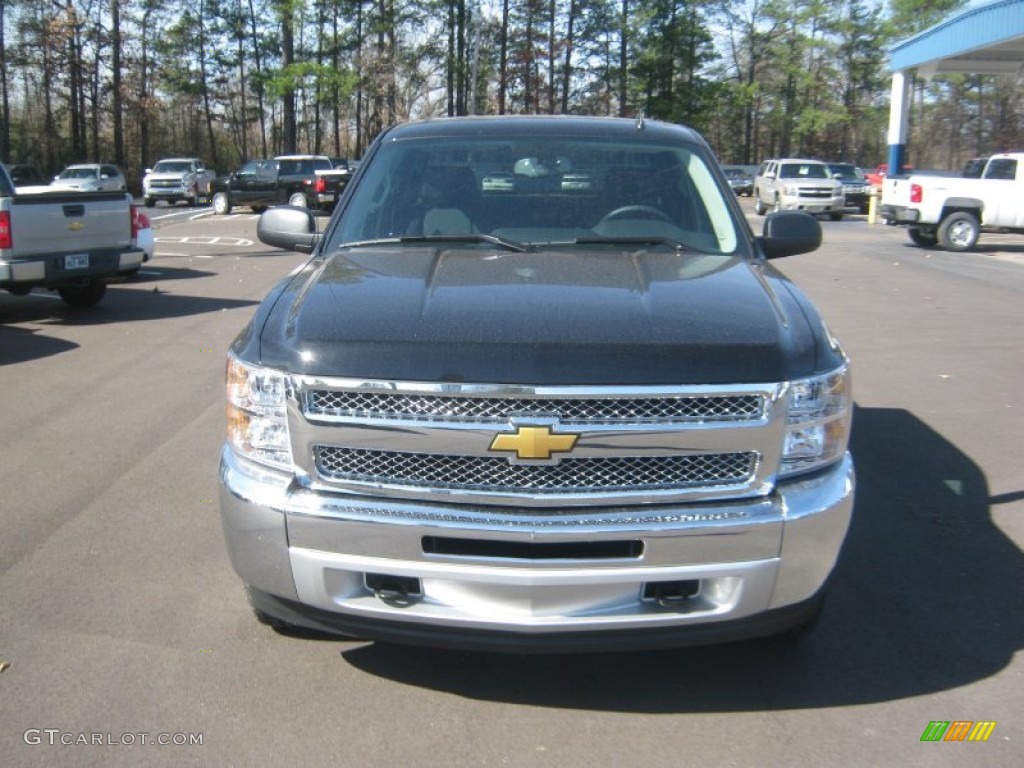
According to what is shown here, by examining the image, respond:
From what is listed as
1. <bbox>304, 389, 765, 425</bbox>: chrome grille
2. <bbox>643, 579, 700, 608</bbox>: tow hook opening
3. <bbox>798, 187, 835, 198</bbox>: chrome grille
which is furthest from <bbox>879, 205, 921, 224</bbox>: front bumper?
<bbox>643, 579, 700, 608</bbox>: tow hook opening

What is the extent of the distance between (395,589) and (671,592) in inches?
33.1

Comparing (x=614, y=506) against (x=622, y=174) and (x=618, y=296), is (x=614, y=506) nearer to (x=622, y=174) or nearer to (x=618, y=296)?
(x=618, y=296)

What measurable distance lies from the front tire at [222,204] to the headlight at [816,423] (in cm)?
3205

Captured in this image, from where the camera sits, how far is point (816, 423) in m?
3.19

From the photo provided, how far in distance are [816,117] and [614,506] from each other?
64.6m

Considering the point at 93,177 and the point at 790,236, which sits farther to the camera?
the point at 93,177

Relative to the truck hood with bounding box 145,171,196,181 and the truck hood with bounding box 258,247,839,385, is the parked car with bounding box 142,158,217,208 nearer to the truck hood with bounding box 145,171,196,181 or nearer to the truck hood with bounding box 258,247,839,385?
the truck hood with bounding box 145,171,196,181

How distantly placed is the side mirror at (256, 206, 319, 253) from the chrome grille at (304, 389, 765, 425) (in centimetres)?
207

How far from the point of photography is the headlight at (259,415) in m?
3.17

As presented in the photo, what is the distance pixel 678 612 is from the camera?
3.08 meters

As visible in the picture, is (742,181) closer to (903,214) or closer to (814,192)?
(814,192)

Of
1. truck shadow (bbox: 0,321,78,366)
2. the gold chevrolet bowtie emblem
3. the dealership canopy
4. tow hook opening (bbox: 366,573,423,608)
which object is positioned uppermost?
the dealership canopy

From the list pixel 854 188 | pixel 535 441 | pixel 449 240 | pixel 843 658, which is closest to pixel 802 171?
pixel 854 188

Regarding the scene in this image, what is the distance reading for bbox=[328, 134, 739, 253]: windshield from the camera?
14.4ft
